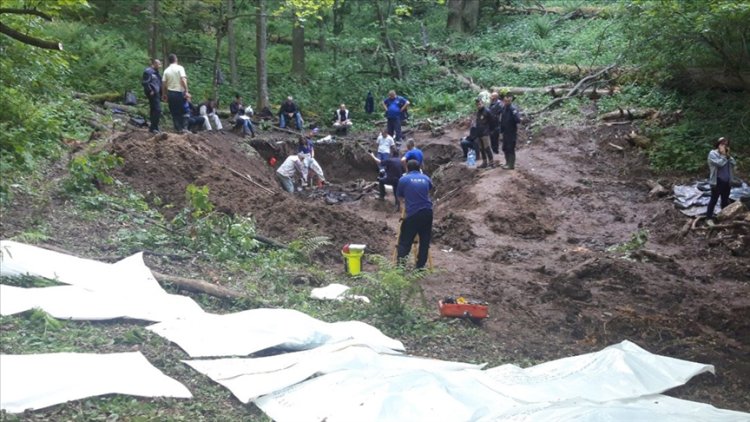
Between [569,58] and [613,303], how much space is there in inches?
795

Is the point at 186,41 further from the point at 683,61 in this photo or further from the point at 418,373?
the point at 418,373

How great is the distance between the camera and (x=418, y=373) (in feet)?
21.5

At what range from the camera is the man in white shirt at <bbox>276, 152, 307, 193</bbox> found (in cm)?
2125

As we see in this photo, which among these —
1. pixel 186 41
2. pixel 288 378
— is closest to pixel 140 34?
pixel 186 41

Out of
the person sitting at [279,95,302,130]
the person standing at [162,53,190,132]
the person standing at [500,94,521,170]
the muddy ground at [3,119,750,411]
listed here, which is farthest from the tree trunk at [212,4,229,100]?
the person standing at [500,94,521,170]

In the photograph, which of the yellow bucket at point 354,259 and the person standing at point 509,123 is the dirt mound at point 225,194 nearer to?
the yellow bucket at point 354,259

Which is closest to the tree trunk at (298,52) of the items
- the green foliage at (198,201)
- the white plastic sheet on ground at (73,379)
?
the green foliage at (198,201)

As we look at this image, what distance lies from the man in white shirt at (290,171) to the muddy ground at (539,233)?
0.43m

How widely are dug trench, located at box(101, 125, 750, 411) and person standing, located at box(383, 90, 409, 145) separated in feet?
3.22

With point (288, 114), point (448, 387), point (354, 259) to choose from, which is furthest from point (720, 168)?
point (288, 114)

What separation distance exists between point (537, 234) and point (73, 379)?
11.9 metres

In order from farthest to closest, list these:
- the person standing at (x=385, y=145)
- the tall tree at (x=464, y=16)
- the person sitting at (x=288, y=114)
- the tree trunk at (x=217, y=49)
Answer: the tall tree at (x=464, y=16)
the tree trunk at (x=217, y=49)
the person sitting at (x=288, y=114)
the person standing at (x=385, y=145)

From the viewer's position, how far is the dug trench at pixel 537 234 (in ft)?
32.6

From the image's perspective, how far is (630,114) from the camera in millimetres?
22562
